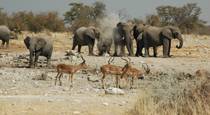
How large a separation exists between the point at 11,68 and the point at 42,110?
1234cm

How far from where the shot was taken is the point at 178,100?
15133 mm

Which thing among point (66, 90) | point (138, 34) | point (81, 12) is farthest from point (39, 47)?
point (81, 12)

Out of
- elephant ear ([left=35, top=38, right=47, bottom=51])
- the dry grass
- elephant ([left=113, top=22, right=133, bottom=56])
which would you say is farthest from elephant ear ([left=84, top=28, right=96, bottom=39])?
the dry grass

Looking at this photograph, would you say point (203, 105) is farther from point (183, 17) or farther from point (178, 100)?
point (183, 17)

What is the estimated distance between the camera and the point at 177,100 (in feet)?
49.7

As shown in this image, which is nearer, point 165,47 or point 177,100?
point 177,100

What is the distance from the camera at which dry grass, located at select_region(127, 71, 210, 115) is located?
1470 cm

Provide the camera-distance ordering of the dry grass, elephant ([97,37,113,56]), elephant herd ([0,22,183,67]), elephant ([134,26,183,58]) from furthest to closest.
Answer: elephant ([97,37,113,56]), elephant ([134,26,183,58]), elephant herd ([0,22,183,67]), the dry grass

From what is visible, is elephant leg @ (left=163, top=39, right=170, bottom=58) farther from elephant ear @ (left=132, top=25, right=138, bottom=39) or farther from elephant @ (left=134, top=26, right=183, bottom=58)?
elephant ear @ (left=132, top=25, right=138, bottom=39)

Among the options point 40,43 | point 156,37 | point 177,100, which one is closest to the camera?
point 177,100

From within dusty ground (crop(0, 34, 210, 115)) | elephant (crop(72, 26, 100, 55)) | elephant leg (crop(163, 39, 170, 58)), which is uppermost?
elephant (crop(72, 26, 100, 55))

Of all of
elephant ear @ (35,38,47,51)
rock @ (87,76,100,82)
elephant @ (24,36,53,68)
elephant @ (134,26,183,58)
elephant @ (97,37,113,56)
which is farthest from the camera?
elephant @ (97,37,113,56)

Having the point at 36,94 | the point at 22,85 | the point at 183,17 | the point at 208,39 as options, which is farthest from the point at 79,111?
the point at 183,17

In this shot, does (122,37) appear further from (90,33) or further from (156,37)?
(90,33)
